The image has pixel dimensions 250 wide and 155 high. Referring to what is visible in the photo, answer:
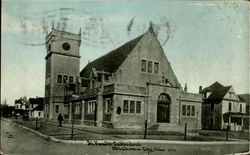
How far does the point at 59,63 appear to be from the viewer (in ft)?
35.3

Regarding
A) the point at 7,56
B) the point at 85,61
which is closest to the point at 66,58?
the point at 85,61

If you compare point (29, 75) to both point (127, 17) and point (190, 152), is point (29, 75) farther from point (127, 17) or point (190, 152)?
point (190, 152)

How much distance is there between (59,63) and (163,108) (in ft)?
26.6

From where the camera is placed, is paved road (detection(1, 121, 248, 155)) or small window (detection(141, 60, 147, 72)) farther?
small window (detection(141, 60, 147, 72))

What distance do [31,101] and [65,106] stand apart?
3.32m

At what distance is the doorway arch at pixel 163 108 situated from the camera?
16780mm

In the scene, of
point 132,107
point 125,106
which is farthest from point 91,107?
point 132,107

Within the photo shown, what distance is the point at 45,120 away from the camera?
11.0 meters

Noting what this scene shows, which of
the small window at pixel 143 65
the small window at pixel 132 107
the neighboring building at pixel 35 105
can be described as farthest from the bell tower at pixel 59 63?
the small window at pixel 143 65

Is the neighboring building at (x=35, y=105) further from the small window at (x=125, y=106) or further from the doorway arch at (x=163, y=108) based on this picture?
the doorway arch at (x=163, y=108)

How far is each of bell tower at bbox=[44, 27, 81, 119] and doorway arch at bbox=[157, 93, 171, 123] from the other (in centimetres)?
633

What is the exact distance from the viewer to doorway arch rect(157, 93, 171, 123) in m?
16.8

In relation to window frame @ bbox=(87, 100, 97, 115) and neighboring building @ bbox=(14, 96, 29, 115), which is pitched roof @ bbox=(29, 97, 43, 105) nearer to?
Result: neighboring building @ bbox=(14, 96, 29, 115)

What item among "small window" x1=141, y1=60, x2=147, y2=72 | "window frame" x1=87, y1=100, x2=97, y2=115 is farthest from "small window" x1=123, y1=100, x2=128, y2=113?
"window frame" x1=87, y1=100, x2=97, y2=115
